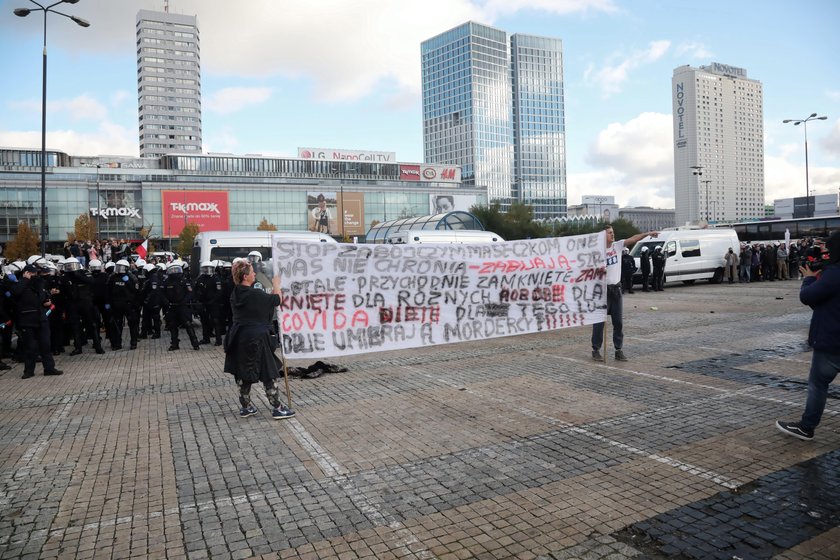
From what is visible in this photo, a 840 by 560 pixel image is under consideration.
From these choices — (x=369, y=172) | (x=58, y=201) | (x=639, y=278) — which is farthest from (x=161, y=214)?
(x=639, y=278)

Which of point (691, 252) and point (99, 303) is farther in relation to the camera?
point (691, 252)

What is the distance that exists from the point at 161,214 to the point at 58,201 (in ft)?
48.5

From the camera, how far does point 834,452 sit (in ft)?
18.1

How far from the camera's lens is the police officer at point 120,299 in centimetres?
1366

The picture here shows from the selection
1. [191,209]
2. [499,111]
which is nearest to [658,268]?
[191,209]

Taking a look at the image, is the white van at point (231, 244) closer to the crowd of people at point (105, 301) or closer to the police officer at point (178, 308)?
the crowd of people at point (105, 301)

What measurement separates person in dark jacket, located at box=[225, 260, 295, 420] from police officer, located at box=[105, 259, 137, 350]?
7.88 meters

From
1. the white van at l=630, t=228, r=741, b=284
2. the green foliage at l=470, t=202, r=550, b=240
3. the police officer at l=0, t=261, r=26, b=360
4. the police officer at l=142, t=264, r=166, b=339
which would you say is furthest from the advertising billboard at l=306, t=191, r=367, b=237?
the police officer at l=0, t=261, r=26, b=360

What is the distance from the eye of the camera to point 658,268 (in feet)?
85.0

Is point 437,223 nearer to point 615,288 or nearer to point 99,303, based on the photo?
point 99,303

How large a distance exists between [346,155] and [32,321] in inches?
4738

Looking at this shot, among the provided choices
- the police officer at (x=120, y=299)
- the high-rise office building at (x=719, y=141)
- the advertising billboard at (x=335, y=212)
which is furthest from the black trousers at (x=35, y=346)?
the high-rise office building at (x=719, y=141)

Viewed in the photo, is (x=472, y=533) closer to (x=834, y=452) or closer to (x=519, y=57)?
(x=834, y=452)

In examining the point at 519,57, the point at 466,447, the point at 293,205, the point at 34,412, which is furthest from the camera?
the point at 519,57
